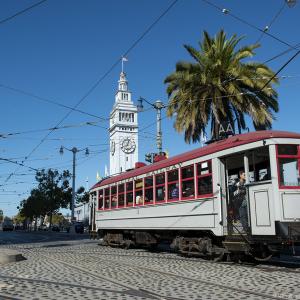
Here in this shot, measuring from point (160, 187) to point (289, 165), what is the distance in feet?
19.1

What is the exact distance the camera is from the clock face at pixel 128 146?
5142 inches

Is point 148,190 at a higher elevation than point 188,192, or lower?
higher

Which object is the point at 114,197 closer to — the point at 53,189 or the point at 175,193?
the point at 175,193

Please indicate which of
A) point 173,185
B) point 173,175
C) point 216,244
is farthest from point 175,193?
point 216,244

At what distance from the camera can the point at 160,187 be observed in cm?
1708

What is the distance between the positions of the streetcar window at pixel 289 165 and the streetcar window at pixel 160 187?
546 cm

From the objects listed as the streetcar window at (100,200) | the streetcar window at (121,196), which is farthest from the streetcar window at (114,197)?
the streetcar window at (100,200)

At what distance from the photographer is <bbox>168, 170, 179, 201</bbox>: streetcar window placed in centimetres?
1595

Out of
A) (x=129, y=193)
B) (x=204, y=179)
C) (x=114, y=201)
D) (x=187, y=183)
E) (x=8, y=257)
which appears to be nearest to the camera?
(x=204, y=179)

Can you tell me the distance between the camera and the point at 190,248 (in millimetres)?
15586

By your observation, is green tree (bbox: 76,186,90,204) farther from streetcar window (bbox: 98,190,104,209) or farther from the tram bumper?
the tram bumper

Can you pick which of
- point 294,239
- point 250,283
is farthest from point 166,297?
point 294,239

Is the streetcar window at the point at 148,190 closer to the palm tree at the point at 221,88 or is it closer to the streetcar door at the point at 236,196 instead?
the streetcar door at the point at 236,196

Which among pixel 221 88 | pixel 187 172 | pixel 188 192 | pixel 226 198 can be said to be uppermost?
pixel 221 88
